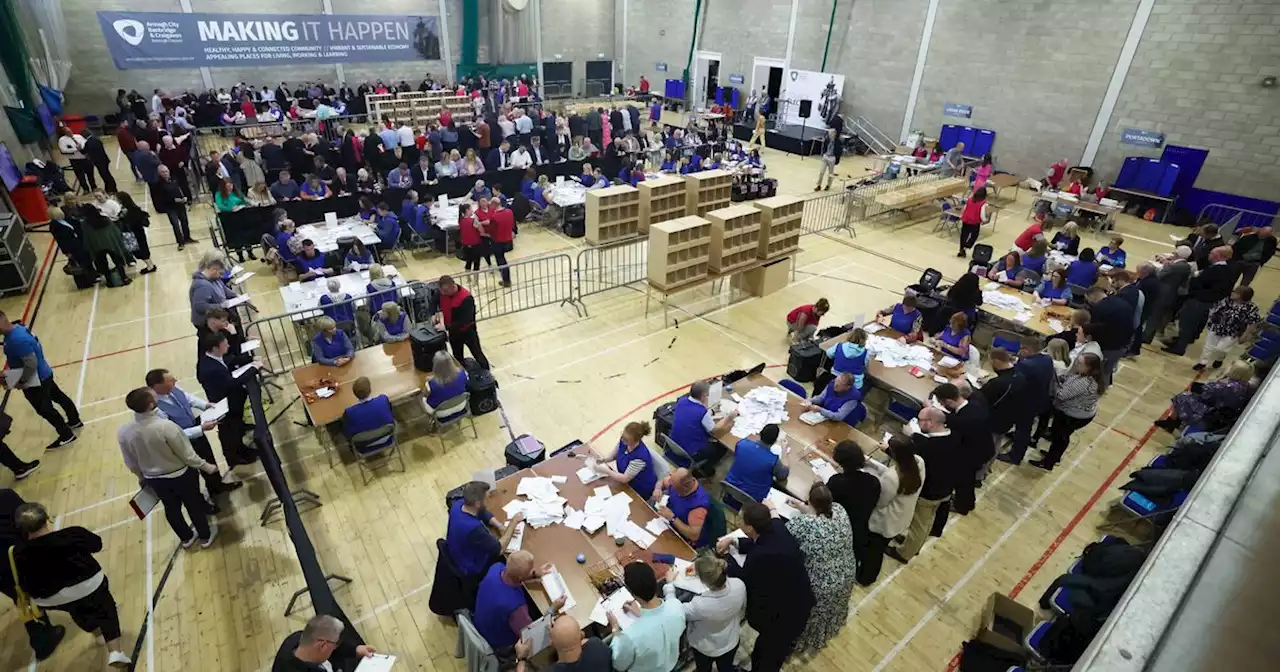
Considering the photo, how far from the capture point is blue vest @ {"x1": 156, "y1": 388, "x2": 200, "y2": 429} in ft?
20.2

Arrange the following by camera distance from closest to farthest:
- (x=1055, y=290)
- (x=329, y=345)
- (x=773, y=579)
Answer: (x=773, y=579) → (x=329, y=345) → (x=1055, y=290)

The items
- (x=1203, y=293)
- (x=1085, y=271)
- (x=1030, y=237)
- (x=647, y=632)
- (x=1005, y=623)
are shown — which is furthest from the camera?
(x=1030, y=237)

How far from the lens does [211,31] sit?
81.3ft

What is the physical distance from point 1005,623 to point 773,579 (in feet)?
8.75

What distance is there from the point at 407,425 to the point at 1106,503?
9.00 m

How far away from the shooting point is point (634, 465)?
5.85 m

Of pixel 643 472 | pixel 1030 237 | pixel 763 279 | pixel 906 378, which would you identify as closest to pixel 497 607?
pixel 643 472

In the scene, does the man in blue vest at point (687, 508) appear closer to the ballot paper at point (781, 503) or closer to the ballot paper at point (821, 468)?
the ballot paper at point (781, 503)

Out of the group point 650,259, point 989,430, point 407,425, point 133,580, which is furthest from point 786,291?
point 133,580

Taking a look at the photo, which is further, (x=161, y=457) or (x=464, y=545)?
(x=161, y=457)

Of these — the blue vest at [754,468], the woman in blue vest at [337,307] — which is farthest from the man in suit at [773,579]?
the woman in blue vest at [337,307]

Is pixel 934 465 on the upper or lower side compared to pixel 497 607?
upper

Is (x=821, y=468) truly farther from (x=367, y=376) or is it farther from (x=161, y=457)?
(x=161, y=457)

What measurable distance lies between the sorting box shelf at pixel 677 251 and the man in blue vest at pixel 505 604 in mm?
6874
